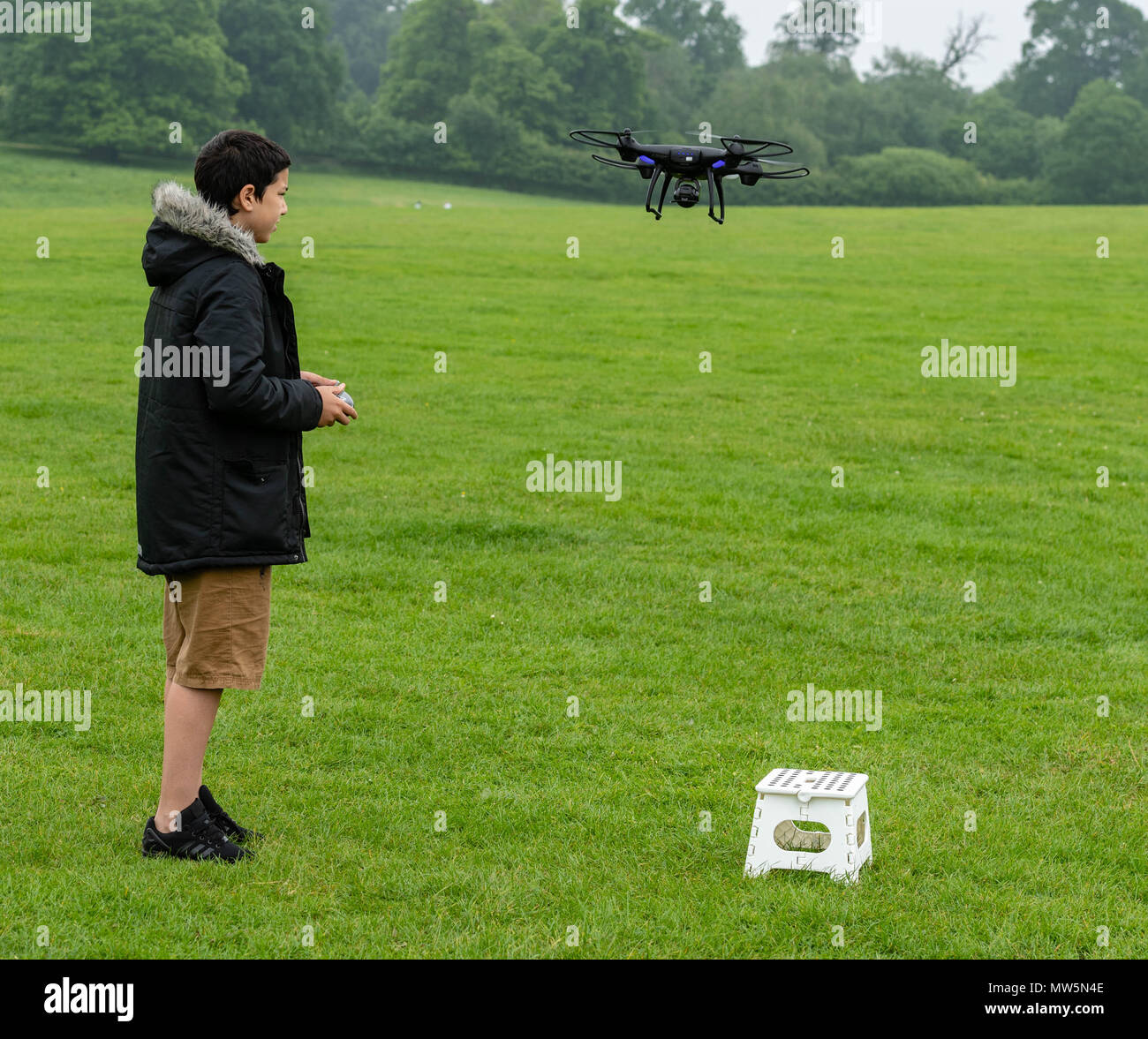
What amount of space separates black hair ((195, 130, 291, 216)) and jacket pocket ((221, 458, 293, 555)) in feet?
3.47

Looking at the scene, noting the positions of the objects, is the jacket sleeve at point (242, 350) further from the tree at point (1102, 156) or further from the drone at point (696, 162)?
the tree at point (1102, 156)

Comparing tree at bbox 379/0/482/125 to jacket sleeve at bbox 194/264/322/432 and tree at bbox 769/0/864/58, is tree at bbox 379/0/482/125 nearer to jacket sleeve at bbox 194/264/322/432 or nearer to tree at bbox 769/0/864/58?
tree at bbox 769/0/864/58

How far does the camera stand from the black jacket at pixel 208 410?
5.14 metres

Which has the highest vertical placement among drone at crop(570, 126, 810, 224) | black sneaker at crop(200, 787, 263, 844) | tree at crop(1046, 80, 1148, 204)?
tree at crop(1046, 80, 1148, 204)

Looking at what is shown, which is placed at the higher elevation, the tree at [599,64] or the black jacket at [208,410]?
the tree at [599,64]

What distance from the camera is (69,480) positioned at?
42.7 feet

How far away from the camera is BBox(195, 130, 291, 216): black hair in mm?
5277

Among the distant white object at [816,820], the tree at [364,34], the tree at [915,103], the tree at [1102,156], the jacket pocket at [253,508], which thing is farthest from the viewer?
the tree at [364,34]

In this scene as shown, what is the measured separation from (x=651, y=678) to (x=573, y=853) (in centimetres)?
256

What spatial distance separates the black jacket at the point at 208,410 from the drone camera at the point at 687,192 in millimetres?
1705

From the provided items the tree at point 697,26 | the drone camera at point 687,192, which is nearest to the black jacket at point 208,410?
the drone camera at point 687,192

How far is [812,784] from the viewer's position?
225 inches

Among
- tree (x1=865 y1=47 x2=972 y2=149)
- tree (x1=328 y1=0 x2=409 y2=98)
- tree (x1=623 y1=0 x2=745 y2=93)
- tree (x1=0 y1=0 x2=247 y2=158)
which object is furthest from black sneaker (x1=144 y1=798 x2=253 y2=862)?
tree (x1=328 y1=0 x2=409 y2=98)
